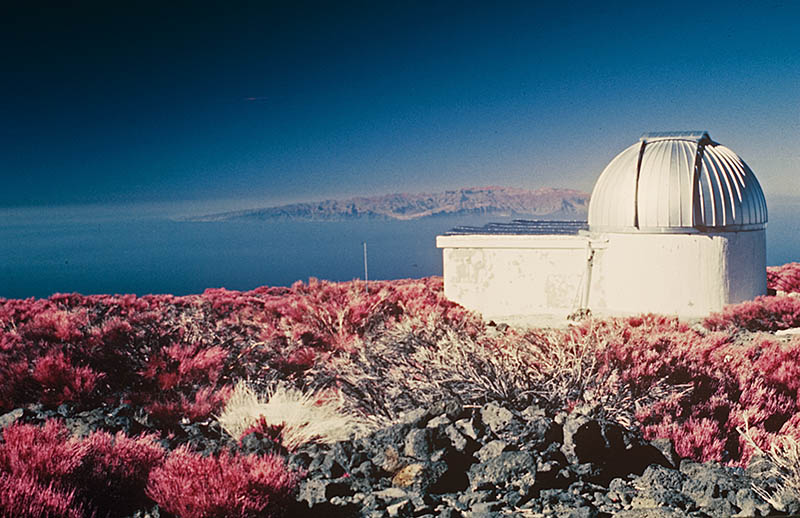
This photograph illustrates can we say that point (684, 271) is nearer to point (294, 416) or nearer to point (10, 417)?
point (294, 416)

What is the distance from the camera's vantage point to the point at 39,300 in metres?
10.9

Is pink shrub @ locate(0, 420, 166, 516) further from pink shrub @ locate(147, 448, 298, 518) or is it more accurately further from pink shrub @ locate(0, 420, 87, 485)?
pink shrub @ locate(147, 448, 298, 518)

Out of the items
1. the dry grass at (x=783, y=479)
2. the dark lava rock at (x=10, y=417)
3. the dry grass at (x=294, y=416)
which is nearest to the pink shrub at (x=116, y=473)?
the dry grass at (x=294, y=416)

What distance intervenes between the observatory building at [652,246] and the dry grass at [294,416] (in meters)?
6.14

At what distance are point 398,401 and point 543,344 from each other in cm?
161

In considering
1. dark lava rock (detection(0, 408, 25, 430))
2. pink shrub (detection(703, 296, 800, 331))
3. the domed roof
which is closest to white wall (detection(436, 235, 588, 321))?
the domed roof

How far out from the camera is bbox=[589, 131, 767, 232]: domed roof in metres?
9.34

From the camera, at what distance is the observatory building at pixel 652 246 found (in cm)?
942

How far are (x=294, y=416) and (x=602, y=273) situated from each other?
7439 millimetres

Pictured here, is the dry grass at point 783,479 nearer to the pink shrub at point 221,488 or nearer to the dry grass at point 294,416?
the pink shrub at point 221,488

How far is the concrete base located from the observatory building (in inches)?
0.7

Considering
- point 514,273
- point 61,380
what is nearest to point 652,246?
point 514,273

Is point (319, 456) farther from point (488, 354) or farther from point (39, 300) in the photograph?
point (39, 300)

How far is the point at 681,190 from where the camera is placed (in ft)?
30.7
